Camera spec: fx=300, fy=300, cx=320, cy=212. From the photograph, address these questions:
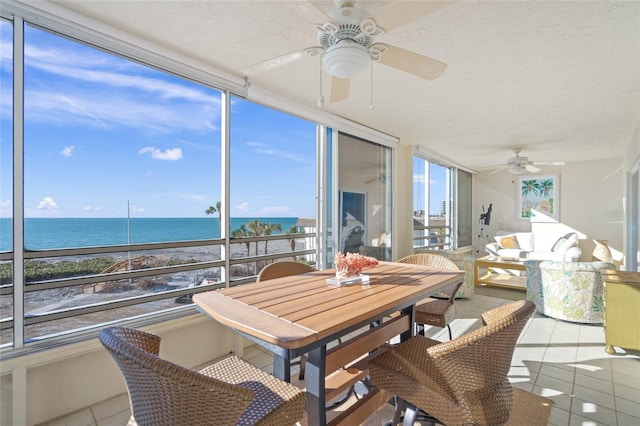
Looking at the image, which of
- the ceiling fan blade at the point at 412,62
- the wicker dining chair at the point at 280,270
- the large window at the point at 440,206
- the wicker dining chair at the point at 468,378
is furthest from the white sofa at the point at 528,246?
the wicker dining chair at the point at 468,378

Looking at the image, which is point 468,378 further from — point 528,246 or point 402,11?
point 528,246

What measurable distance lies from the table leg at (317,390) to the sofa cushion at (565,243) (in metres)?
6.62

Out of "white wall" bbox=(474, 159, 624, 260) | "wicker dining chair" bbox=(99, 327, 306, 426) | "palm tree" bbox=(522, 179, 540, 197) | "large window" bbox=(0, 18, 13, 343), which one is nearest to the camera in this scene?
"wicker dining chair" bbox=(99, 327, 306, 426)

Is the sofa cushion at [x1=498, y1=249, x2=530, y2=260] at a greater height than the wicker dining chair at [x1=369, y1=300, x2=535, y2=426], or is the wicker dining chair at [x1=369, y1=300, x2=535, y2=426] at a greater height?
the wicker dining chair at [x1=369, y1=300, x2=535, y2=426]

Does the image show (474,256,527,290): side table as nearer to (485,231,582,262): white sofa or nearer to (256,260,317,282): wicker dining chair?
(485,231,582,262): white sofa

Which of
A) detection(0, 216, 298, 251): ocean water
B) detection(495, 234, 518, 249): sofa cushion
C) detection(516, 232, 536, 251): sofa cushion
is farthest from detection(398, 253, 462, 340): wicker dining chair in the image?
detection(516, 232, 536, 251): sofa cushion

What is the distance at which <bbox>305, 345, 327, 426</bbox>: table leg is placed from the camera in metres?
1.22

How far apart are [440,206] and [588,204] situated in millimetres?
3347

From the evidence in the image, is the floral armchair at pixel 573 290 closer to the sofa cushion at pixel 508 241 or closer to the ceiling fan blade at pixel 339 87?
the ceiling fan blade at pixel 339 87

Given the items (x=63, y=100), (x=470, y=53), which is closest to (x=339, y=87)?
(x=470, y=53)

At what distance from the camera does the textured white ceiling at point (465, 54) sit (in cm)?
170

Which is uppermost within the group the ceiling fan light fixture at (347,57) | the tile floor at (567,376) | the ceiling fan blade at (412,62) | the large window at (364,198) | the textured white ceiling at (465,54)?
the textured white ceiling at (465,54)

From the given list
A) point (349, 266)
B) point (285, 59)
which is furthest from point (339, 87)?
point (349, 266)

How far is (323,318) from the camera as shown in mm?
1180
